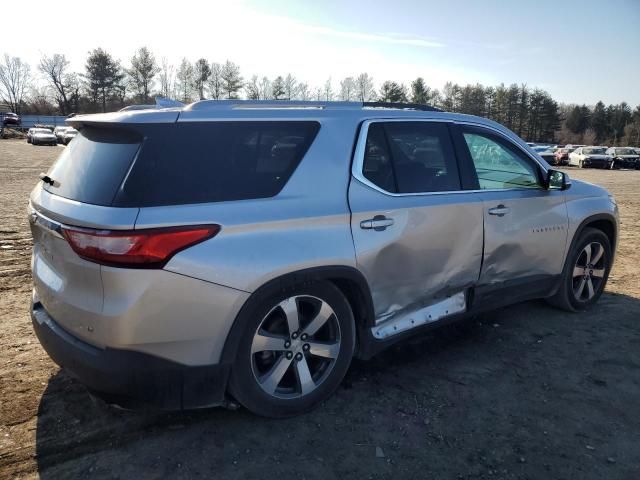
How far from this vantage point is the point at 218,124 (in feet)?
9.16

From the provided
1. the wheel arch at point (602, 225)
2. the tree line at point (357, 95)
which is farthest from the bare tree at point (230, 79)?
the wheel arch at point (602, 225)

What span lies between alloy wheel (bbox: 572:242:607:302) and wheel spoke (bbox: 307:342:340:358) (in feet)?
9.46

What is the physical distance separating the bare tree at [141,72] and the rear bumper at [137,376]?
9114 centimetres

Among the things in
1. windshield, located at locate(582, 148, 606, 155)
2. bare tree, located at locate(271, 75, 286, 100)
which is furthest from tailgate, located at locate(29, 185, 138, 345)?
bare tree, located at locate(271, 75, 286, 100)

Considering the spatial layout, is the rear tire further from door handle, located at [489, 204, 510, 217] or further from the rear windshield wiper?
the rear windshield wiper

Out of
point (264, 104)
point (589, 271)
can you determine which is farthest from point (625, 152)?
point (264, 104)

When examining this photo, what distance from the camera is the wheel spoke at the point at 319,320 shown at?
3043 mm

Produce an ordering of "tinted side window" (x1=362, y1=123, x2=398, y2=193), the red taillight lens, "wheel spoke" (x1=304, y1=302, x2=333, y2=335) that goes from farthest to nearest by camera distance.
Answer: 1. "tinted side window" (x1=362, y1=123, x2=398, y2=193)
2. "wheel spoke" (x1=304, y1=302, x2=333, y2=335)
3. the red taillight lens

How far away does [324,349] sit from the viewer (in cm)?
312

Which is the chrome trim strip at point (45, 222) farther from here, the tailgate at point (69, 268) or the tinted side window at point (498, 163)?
the tinted side window at point (498, 163)

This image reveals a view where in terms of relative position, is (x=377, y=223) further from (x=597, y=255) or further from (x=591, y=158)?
(x=591, y=158)

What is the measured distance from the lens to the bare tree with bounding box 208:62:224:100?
265 feet

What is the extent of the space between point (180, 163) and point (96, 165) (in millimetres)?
483

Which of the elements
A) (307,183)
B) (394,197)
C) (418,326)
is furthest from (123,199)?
(418,326)
